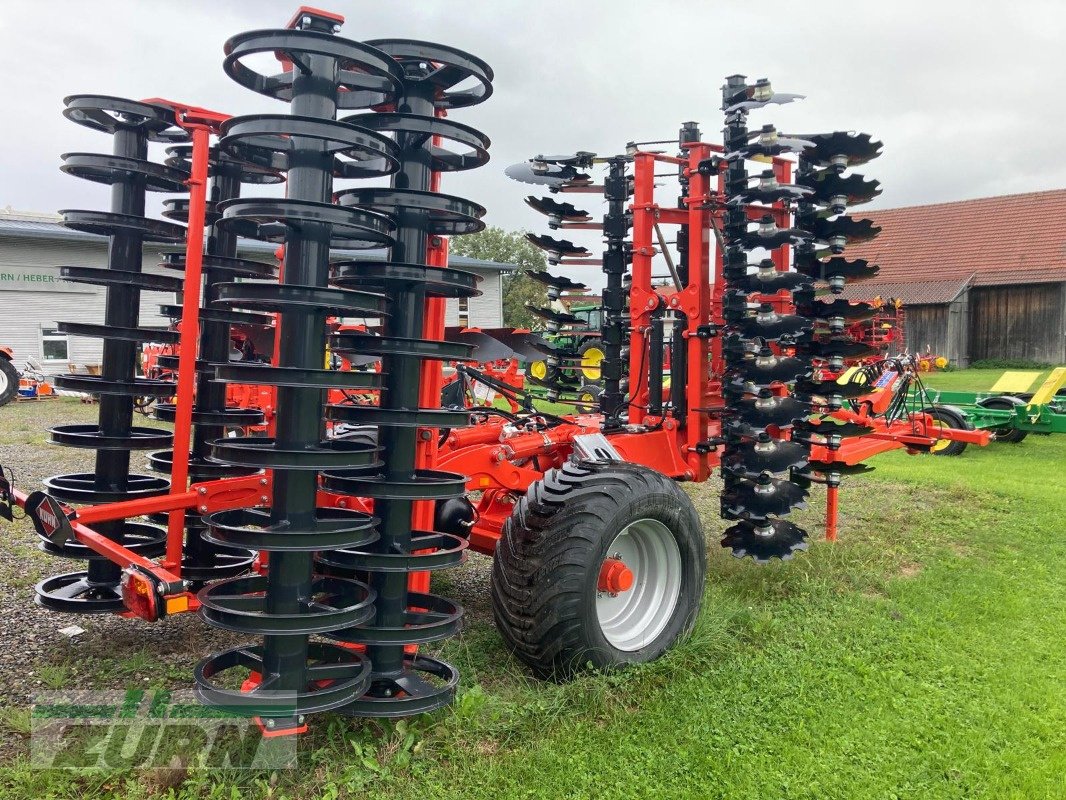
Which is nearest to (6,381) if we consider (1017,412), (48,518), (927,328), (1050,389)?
(48,518)

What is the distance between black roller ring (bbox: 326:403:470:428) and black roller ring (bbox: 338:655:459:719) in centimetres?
95

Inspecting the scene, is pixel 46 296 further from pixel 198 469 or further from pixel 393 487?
pixel 393 487

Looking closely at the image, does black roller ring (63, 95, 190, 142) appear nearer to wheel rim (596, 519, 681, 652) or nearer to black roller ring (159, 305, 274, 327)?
black roller ring (159, 305, 274, 327)

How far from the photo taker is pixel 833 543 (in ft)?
20.6

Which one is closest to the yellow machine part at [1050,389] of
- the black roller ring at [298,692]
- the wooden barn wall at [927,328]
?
the black roller ring at [298,692]

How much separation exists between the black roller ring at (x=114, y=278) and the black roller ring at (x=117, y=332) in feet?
0.61

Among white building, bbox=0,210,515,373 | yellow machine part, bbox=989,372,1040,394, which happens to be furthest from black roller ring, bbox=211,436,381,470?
white building, bbox=0,210,515,373

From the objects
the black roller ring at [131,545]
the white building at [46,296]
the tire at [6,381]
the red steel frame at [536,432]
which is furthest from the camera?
the white building at [46,296]

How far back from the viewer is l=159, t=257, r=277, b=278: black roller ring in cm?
375

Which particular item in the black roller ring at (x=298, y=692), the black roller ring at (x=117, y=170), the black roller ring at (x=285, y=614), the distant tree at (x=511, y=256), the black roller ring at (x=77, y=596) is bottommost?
the black roller ring at (x=298, y=692)

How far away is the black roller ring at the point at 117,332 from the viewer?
3350 mm

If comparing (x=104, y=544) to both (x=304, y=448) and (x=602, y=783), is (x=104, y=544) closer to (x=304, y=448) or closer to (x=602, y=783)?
(x=304, y=448)

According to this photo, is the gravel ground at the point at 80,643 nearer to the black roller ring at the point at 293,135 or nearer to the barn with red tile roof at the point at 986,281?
the black roller ring at the point at 293,135

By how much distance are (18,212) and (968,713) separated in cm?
3569
